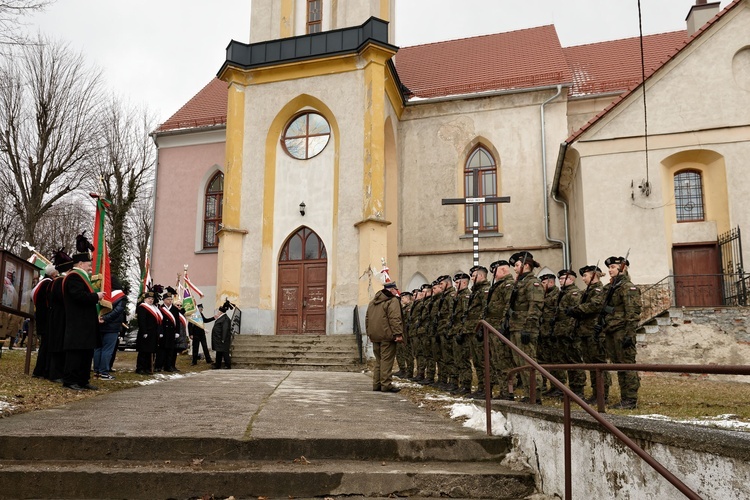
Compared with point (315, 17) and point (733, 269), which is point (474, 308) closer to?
point (733, 269)

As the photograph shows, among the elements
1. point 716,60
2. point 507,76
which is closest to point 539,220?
point 507,76

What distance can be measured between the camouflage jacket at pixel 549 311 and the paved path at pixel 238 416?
7.79ft

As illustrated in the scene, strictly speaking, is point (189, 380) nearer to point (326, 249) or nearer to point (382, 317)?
point (382, 317)

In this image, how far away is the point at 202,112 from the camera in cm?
2602

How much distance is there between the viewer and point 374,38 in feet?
66.1

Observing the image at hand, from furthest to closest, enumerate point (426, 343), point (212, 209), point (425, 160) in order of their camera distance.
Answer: point (212, 209), point (425, 160), point (426, 343)

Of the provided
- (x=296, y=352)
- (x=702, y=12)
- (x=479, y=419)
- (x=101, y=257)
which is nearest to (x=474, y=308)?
(x=479, y=419)

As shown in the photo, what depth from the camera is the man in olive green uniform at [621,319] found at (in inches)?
322

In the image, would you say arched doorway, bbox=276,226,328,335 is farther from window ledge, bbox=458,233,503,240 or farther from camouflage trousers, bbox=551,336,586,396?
camouflage trousers, bbox=551,336,586,396

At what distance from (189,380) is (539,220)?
14296 mm

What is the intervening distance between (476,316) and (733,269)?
1030cm

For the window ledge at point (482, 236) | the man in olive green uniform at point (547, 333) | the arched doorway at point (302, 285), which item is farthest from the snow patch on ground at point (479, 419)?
the window ledge at point (482, 236)

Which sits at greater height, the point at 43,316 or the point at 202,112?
the point at 202,112

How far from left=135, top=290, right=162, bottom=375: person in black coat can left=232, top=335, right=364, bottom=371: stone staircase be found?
499 cm
